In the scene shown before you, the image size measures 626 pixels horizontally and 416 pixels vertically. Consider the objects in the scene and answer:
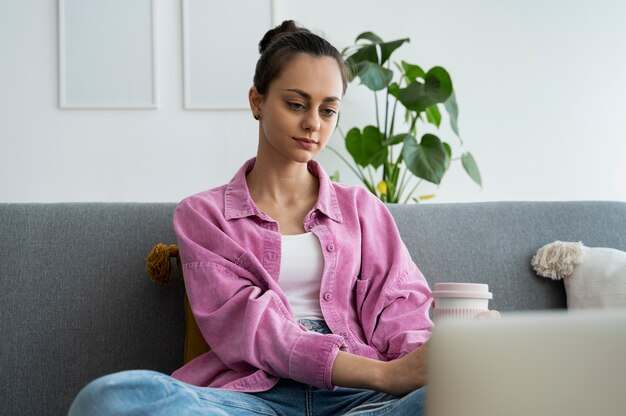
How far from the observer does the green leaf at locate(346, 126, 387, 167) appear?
137 inches

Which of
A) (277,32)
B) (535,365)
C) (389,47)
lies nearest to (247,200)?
(277,32)

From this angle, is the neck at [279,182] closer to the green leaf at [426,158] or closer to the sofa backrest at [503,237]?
the sofa backrest at [503,237]

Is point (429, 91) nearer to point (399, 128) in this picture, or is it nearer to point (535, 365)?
point (399, 128)

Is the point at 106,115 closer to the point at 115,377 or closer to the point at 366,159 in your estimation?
the point at 366,159

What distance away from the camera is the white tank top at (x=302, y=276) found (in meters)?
1.69

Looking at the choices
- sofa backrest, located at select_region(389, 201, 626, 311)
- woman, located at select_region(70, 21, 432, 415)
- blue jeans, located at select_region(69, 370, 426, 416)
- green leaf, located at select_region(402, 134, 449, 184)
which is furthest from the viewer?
green leaf, located at select_region(402, 134, 449, 184)

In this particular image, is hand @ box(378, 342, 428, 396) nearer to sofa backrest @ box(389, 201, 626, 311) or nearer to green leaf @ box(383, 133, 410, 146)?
sofa backrest @ box(389, 201, 626, 311)

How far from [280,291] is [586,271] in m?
0.78

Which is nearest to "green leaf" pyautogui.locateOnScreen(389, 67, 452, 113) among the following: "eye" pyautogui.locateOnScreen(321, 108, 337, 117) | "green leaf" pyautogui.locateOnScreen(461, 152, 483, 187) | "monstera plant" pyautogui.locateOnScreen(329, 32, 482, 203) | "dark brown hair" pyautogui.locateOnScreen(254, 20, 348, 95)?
"monstera plant" pyautogui.locateOnScreen(329, 32, 482, 203)

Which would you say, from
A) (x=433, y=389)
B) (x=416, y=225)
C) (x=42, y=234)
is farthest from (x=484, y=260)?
(x=433, y=389)

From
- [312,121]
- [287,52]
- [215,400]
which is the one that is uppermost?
[287,52]

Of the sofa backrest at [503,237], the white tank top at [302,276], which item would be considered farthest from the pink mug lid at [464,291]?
the sofa backrest at [503,237]

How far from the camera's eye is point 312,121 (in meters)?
1.69

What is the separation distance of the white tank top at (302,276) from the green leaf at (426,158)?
160 cm
